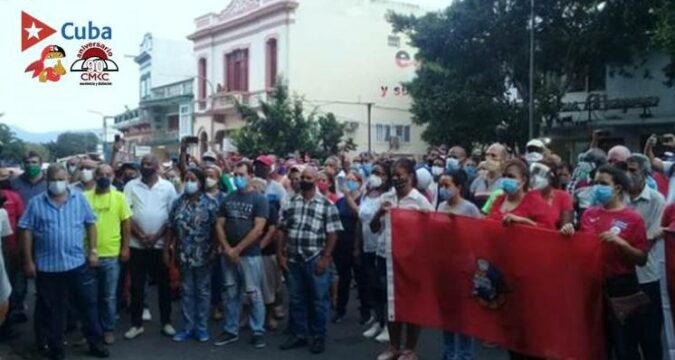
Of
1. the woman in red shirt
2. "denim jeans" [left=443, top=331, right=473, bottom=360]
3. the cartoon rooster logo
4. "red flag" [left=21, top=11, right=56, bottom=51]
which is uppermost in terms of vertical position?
"red flag" [left=21, top=11, right=56, bottom=51]

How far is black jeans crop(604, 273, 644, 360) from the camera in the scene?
462 cm

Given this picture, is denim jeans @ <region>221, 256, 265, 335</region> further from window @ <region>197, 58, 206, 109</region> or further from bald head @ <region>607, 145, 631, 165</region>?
window @ <region>197, 58, 206, 109</region>

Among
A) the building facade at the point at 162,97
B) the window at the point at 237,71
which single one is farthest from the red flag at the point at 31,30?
the building facade at the point at 162,97

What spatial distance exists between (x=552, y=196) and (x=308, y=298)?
2566 millimetres

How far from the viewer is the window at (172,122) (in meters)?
47.0

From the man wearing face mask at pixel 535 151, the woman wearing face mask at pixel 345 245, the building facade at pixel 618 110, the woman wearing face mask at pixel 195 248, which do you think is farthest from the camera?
the building facade at pixel 618 110

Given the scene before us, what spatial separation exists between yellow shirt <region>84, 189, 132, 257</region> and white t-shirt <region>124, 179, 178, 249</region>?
30 centimetres

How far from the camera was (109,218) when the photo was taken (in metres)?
6.84

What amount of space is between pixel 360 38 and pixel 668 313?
32.7 m

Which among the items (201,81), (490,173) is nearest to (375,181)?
(490,173)

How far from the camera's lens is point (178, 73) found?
5256cm

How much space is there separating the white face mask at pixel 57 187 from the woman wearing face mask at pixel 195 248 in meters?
1.20

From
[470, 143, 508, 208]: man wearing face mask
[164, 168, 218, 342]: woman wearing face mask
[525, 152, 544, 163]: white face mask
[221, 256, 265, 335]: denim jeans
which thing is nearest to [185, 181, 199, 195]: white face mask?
[164, 168, 218, 342]: woman wearing face mask

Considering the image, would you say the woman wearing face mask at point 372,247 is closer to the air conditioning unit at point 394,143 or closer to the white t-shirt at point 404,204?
the white t-shirt at point 404,204
